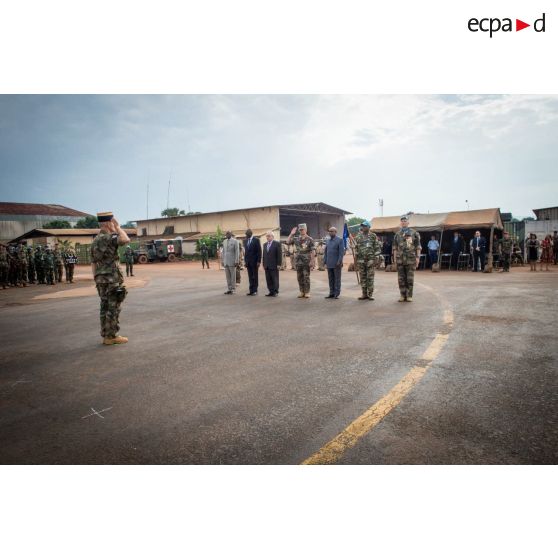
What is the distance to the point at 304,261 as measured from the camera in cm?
973

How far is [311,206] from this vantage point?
4069 centimetres

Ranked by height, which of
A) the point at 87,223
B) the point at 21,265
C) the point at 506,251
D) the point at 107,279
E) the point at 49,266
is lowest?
the point at 506,251

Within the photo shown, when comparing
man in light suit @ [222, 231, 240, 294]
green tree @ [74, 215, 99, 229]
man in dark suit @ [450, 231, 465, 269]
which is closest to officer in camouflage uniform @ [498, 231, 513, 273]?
man in dark suit @ [450, 231, 465, 269]

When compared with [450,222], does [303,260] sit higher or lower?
lower

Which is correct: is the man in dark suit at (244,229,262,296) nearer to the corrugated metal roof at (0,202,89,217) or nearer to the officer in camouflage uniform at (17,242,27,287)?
the officer in camouflage uniform at (17,242,27,287)

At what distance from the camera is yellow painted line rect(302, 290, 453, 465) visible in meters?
2.28

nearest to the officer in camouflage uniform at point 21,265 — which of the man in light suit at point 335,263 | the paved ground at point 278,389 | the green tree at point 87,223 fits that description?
the paved ground at point 278,389

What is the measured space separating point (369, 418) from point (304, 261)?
7.13m

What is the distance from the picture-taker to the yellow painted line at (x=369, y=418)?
2277mm

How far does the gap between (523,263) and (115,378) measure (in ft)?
78.0

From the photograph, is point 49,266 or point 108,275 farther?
point 49,266

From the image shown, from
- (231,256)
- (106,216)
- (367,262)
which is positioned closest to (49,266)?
(231,256)

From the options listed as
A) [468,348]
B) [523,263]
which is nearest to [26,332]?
[468,348]

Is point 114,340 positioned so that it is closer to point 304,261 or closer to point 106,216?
point 106,216
